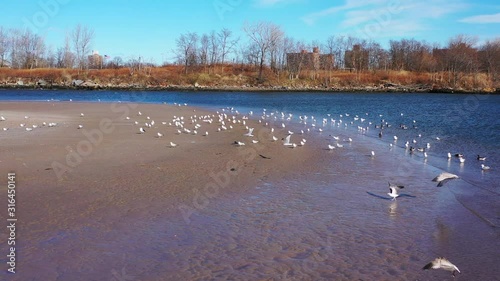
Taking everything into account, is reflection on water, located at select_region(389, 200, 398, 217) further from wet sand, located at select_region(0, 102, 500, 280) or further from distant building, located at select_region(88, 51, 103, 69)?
distant building, located at select_region(88, 51, 103, 69)

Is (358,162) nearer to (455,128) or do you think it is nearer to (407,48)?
(455,128)

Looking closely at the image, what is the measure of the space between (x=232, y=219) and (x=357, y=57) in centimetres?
12040

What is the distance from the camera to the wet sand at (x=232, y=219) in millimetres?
6062

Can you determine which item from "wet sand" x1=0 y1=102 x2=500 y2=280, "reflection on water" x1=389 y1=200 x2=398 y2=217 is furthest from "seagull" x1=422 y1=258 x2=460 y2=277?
"reflection on water" x1=389 y1=200 x2=398 y2=217

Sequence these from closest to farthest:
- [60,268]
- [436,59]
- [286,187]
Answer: [60,268]
[286,187]
[436,59]

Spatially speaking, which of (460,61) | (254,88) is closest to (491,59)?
(460,61)

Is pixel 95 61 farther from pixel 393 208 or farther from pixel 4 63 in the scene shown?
pixel 393 208

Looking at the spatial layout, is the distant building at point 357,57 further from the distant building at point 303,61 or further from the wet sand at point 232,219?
the wet sand at point 232,219

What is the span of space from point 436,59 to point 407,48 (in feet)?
36.7

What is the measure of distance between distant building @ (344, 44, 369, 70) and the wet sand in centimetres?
11272

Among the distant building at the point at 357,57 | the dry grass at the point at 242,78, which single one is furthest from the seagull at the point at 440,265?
the distant building at the point at 357,57

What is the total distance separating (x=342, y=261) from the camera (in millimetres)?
6375

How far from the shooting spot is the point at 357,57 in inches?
4801

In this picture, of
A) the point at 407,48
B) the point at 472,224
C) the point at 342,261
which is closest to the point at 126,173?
the point at 342,261
